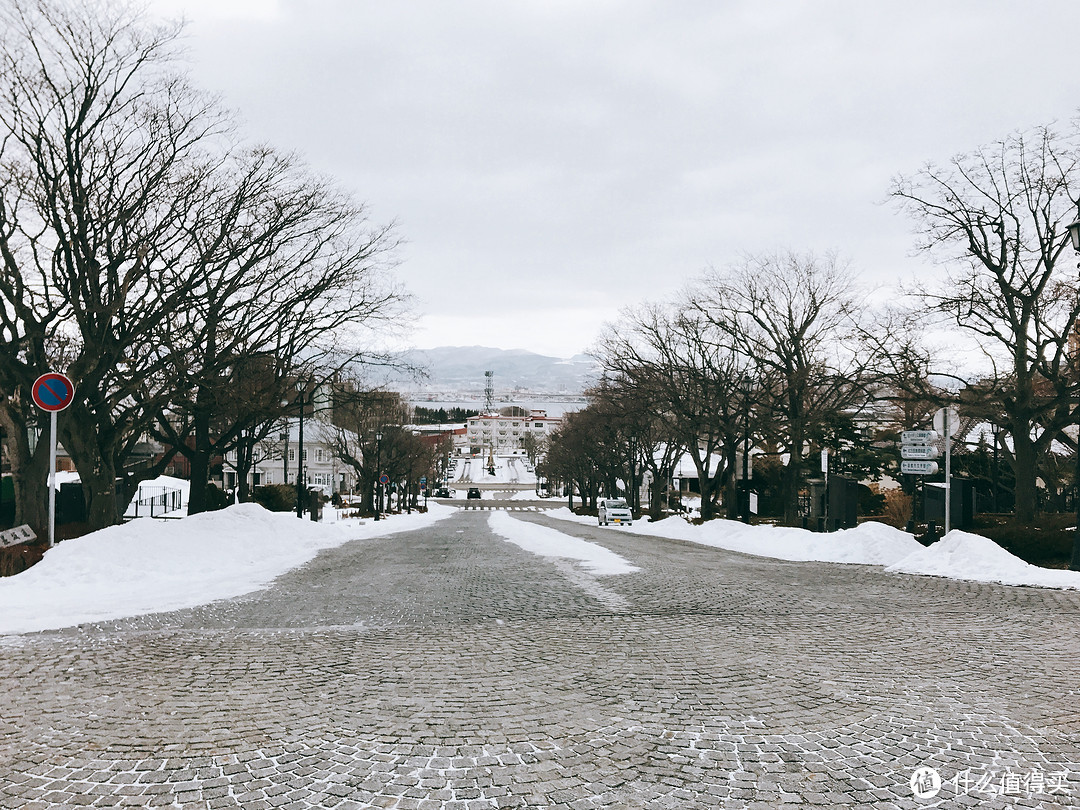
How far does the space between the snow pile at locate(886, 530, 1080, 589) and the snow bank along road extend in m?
3.47

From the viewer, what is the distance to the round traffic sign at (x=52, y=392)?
528 inches

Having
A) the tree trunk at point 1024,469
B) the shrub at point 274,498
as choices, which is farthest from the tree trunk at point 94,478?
the shrub at point 274,498

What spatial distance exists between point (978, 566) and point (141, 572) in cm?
1497

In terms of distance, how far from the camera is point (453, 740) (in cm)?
478

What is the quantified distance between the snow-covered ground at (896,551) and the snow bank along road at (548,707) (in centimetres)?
409

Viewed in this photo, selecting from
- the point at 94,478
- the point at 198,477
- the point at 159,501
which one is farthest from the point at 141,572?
the point at 159,501

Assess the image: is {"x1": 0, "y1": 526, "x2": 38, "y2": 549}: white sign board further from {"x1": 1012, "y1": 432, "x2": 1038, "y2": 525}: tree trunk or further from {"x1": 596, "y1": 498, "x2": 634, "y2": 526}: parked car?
{"x1": 596, "y1": 498, "x2": 634, "y2": 526}: parked car

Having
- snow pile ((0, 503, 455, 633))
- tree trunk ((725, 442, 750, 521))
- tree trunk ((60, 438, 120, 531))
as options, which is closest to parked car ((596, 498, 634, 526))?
tree trunk ((725, 442, 750, 521))

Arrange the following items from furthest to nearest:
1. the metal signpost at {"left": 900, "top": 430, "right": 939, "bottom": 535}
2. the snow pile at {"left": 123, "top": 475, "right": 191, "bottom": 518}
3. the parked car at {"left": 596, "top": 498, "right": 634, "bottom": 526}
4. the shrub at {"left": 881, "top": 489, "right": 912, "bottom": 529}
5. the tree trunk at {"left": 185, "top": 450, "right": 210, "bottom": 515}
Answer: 1. the parked car at {"left": 596, "top": 498, "right": 634, "bottom": 526}
2. the snow pile at {"left": 123, "top": 475, "right": 191, "bottom": 518}
3. the shrub at {"left": 881, "top": 489, "right": 912, "bottom": 529}
4. the tree trunk at {"left": 185, "top": 450, "right": 210, "bottom": 515}
5. the metal signpost at {"left": 900, "top": 430, "right": 939, "bottom": 535}

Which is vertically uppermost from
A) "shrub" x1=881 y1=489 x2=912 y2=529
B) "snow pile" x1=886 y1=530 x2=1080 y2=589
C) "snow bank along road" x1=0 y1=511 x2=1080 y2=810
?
"snow bank along road" x1=0 y1=511 x2=1080 y2=810

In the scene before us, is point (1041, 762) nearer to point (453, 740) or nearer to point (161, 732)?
point (453, 740)

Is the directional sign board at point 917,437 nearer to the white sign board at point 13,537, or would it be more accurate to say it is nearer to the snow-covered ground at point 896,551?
the snow-covered ground at point 896,551

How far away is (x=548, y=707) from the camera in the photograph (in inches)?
215

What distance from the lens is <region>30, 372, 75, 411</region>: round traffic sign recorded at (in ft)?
44.0
